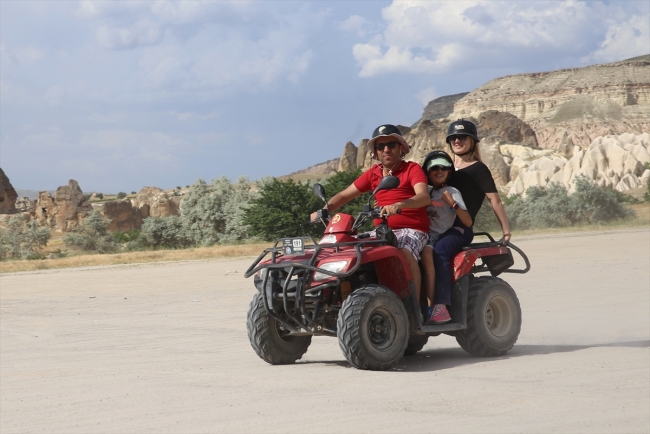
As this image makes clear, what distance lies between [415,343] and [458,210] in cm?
169

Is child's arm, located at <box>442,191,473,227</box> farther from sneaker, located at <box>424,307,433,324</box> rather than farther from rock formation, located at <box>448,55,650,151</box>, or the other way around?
rock formation, located at <box>448,55,650,151</box>

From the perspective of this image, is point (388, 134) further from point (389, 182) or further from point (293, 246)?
point (293, 246)

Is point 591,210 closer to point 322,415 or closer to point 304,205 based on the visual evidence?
point 304,205

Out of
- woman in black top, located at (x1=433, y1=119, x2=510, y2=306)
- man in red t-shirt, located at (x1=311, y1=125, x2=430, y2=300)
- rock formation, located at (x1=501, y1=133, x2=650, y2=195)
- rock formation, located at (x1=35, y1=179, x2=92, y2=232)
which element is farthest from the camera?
rock formation, located at (x1=501, y1=133, x2=650, y2=195)

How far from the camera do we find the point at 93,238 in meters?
59.3

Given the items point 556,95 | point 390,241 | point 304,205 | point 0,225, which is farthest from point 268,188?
point 556,95

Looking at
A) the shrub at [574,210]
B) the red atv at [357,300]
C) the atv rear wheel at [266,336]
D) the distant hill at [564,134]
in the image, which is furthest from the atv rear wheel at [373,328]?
the distant hill at [564,134]

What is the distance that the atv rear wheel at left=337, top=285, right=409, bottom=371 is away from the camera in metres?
8.38

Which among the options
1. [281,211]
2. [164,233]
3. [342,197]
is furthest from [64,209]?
[342,197]

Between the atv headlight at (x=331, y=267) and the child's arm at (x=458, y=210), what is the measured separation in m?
1.46

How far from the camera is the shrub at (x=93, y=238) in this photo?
191ft

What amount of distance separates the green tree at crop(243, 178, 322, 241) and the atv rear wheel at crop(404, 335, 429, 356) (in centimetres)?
3942

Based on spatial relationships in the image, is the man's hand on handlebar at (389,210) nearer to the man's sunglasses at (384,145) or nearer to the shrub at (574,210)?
the man's sunglasses at (384,145)

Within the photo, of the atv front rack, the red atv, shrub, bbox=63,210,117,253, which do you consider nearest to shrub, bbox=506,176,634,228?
shrub, bbox=63,210,117,253
